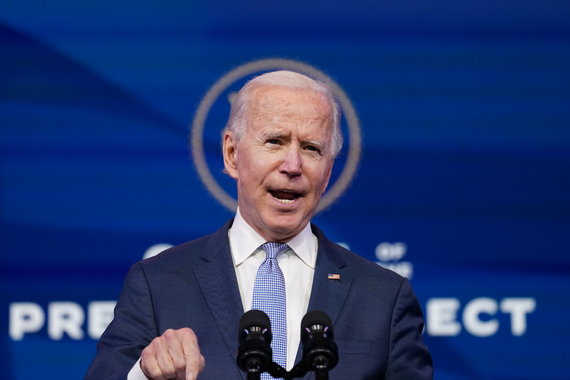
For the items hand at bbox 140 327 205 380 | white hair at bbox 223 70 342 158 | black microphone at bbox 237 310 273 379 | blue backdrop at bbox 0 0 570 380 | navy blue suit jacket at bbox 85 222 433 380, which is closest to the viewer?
black microphone at bbox 237 310 273 379

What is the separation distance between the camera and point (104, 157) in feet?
10.8

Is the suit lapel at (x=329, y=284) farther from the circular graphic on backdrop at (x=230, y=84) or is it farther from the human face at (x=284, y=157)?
the circular graphic on backdrop at (x=230, y=84)

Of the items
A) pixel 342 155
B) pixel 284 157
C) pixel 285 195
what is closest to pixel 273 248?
pixel 285 195

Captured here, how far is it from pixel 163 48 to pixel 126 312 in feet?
4.51

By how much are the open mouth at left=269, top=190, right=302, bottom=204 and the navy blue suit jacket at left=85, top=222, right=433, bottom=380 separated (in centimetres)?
19

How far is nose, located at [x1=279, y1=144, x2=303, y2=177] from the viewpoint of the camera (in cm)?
231

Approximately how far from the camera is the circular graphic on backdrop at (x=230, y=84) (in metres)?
3.31

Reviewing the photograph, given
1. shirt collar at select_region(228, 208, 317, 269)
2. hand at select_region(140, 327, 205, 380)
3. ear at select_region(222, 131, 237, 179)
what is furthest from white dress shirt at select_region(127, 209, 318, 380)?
hand at select_region(140, 327, 205, 380)

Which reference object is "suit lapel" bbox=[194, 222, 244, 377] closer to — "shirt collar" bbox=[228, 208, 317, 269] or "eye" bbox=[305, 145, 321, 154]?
"shirt collar" bbox=[228, 208, 317, 269]

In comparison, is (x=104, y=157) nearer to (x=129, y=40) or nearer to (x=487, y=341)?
(x=129, y=40)

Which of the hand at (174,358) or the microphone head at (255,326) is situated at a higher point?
the microphone head at (255,326)

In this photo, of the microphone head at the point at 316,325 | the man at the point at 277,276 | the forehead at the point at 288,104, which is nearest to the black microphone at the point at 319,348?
the microphone head at the point at 316,325

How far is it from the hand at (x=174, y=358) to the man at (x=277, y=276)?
433 mm

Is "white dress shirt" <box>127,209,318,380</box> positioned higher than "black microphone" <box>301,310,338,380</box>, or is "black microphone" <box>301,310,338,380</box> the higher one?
"white dress shirt" <box>127,209,318,380</box>
